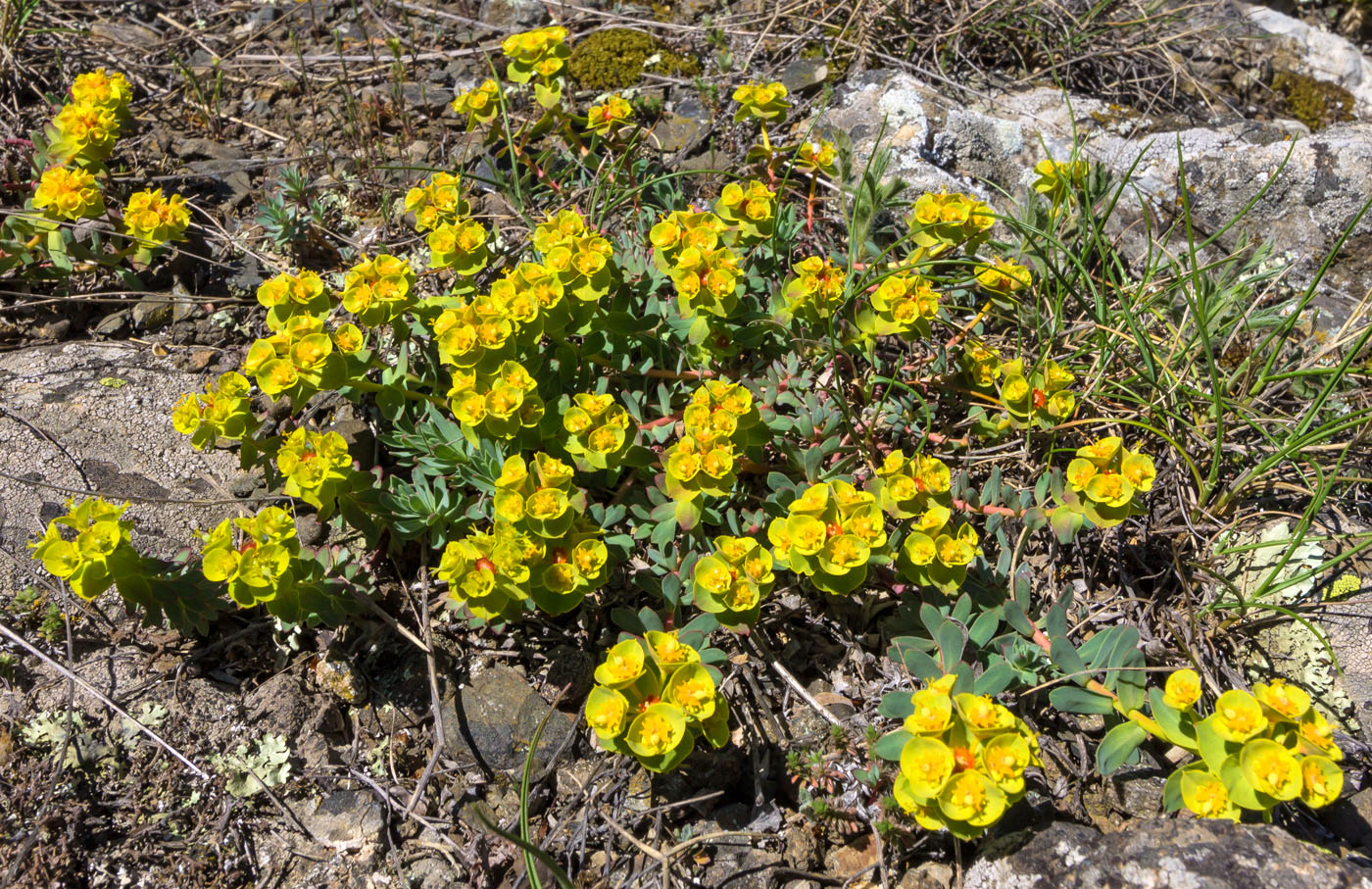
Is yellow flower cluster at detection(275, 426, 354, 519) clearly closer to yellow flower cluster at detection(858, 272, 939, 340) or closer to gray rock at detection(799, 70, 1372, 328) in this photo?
yellow flower cluster at detection(858, 272, 939, 340)

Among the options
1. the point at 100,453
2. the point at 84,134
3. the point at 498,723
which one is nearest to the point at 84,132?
the point at 84,134

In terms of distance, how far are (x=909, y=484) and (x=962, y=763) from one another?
2.78 ft

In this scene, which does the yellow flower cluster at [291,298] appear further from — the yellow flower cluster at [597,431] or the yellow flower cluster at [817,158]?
the yellow flower cluster at [817,158]

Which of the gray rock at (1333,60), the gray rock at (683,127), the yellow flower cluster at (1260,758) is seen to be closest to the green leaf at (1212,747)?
the yellow flower cluster at (1260,758)

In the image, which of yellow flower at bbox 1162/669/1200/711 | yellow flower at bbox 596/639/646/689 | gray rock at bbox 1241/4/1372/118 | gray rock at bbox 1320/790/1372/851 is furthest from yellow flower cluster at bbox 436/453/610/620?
gray rock at bbox 1241/4/1372/118

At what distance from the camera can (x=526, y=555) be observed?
2562mm

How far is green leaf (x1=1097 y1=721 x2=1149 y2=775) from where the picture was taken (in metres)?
2.41

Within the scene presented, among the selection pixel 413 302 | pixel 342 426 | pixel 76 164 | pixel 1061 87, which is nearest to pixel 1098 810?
pixel 413 302

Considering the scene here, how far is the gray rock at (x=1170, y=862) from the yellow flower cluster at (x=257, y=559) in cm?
210

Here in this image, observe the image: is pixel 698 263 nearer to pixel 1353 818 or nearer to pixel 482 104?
pixel 482 104

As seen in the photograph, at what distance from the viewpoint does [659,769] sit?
2316 mm

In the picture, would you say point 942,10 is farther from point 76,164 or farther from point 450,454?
point 76,164

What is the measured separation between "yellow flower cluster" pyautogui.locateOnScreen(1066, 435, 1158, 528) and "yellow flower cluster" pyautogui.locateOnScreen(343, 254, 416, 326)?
87.6 inches

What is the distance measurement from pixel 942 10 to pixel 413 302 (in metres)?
3.52
